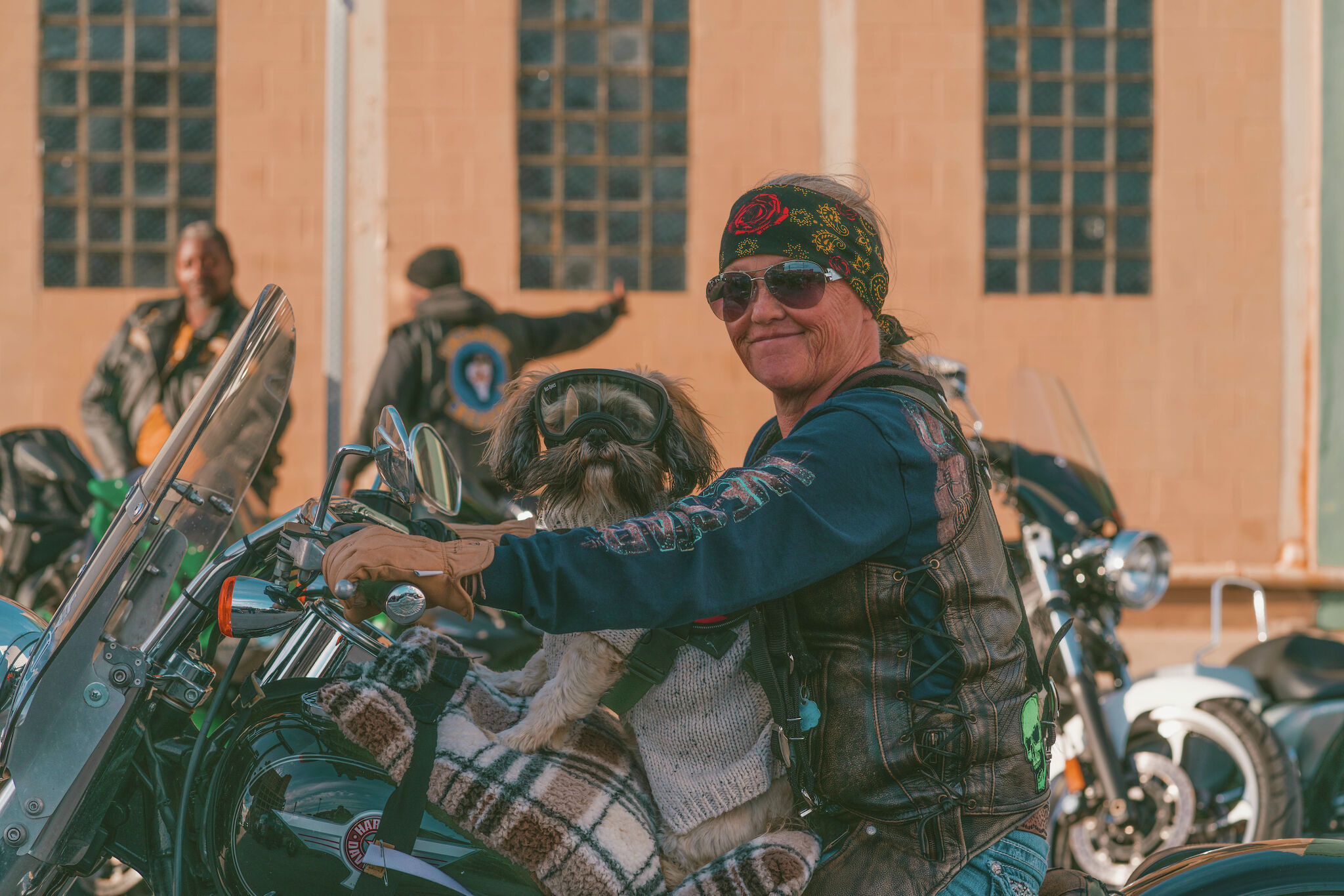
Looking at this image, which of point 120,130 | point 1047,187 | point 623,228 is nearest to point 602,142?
point 623,228

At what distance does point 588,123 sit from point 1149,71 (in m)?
3.77

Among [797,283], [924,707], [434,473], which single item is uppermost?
[797,283]

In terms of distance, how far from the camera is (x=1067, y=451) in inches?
152

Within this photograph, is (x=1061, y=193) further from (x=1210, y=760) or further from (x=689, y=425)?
(x=689, y=425)

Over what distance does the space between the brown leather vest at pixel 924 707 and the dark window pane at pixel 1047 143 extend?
699cm

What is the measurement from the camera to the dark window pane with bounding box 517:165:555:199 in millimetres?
7820

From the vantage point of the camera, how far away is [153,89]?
25.3 ft

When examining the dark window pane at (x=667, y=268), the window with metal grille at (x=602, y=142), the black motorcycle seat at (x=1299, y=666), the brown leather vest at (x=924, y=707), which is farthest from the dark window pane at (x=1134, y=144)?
the brown leather vest at (x=924, y=707)

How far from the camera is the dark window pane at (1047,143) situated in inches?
316

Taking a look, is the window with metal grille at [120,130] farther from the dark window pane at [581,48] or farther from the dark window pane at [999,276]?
the dark window pane at [999,276]

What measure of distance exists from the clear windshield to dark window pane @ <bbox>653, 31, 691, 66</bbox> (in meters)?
4.61

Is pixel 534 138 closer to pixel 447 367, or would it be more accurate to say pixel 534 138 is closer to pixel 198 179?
pixel 198 179

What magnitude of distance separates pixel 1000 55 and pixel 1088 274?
1.58m

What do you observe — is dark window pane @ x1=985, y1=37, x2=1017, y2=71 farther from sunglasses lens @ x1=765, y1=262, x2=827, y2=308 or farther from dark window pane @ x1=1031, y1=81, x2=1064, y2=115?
sunglasses lens @ x1=765, y1=262, x2=827, y2=308
